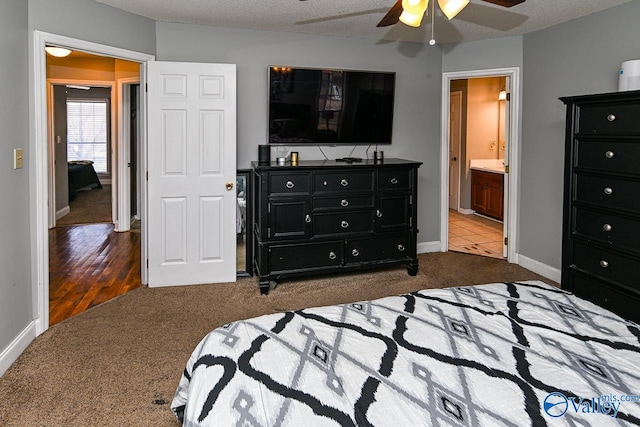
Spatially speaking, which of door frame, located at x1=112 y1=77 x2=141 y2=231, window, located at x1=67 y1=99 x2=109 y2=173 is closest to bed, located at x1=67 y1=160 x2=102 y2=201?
window, located at x1=67 y1=99 x2=109 y2=173

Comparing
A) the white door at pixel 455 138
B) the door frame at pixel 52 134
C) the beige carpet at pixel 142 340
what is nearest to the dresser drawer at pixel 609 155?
the beige carpet at pixel 142 340

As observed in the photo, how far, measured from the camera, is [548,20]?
396 cm

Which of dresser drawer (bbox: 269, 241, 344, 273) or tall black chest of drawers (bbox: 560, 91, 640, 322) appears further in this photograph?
dresser drawer (bbox: 269, 241, 344, 273)

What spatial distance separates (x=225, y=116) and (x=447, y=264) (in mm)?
2729

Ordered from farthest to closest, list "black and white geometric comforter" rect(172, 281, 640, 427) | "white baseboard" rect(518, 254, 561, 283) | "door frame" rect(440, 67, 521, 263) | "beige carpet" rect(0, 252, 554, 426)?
"door frame" rect(440, 67, 521, 263) → "white baseboard" rect(518, 254, 561, 283) → "beige carpet" rect(0, 252, 554, 426) → "black and white geometric comforter" rect(172, 281, 640, 427)

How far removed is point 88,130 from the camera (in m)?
11.3

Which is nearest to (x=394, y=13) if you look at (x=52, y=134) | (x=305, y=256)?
(x=305, y=256)

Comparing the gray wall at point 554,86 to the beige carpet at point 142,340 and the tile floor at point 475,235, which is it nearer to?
the beige carpet at point 142,340

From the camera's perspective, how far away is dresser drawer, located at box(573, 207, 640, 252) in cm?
268

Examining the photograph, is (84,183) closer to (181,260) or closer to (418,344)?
(181,260)

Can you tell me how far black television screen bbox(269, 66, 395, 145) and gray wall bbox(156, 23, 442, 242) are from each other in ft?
0.49

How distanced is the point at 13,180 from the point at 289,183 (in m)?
1.98

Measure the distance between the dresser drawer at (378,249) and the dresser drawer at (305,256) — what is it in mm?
109

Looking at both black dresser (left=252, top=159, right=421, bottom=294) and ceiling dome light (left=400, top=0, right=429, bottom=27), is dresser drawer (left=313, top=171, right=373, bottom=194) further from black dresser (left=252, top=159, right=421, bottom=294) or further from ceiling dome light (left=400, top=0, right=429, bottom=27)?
ceiling dome light (left=400, top=0, right=429, bottom=27)
